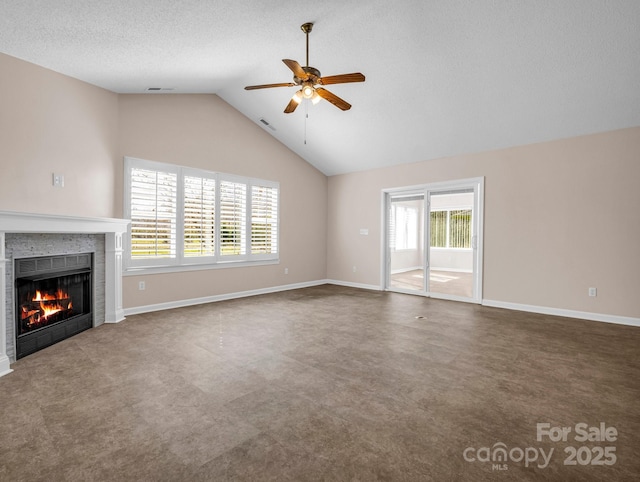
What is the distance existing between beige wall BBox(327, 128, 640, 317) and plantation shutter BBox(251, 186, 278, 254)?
312 cm

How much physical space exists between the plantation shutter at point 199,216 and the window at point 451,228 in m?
4.12

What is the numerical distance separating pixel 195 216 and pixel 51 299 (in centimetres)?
225

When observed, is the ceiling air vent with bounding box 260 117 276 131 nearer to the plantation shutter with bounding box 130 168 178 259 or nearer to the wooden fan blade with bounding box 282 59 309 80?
the plantation shutter with bounding box 130 168 178 259

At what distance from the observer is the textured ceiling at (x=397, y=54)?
2.98 metres

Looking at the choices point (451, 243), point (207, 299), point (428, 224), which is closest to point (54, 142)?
point (207, 299)

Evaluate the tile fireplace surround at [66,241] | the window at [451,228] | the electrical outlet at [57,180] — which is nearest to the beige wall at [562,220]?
the window at [451,228]

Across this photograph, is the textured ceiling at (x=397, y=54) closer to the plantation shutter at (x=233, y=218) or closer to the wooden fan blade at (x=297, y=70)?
the wooden fan blade at (x=297, y=70)

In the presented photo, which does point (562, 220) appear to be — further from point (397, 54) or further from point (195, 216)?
point (195, 216)

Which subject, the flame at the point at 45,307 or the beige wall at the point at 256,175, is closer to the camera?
the flame at the point at 45,307

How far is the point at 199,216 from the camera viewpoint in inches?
211

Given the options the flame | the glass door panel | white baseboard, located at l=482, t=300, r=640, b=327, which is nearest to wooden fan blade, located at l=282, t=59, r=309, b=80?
the flame

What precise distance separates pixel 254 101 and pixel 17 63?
305cm

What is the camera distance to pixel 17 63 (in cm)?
321

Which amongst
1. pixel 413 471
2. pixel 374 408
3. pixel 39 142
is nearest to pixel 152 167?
pixel 39 142
